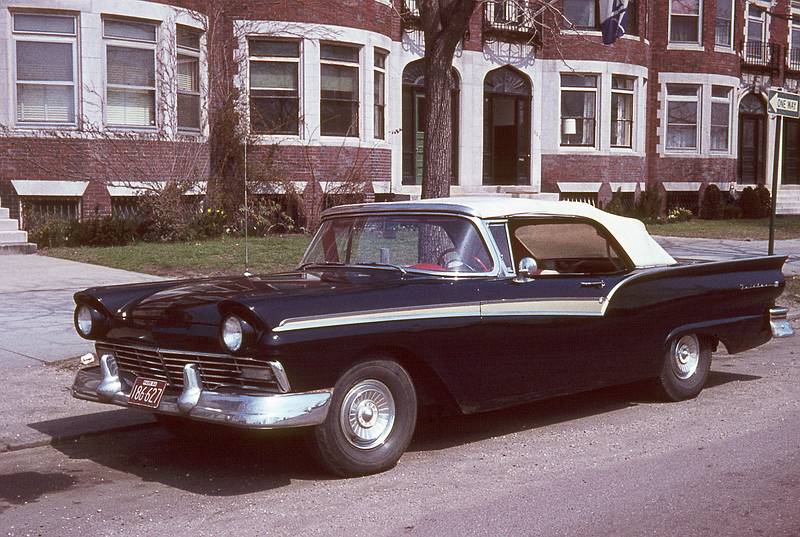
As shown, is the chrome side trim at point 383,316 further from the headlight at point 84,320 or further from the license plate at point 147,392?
the headlight at point 84,320

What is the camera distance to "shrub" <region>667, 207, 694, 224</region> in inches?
1115

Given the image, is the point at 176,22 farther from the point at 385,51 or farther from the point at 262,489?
the point at 262,489

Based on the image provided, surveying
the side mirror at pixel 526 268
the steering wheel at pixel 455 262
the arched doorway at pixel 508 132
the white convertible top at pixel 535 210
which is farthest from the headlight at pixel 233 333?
the arched doorway at pixel 508 132

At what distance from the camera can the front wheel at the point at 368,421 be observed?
571 cm

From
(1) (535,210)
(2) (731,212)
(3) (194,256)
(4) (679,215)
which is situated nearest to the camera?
(1) (535,210)

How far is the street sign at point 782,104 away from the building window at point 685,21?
58.3 feet

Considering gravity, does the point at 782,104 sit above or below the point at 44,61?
below

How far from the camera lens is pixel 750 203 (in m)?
31.3

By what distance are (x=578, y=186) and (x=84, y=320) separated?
23072mm

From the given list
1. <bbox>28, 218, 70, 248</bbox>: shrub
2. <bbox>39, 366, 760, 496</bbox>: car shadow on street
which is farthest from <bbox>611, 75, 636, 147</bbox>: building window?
<bbox>39, 366, 760, 496</bbox>: car shadow on street

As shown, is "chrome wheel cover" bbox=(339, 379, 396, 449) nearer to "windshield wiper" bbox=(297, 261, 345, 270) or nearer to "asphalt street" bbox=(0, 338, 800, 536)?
"asphalt street" bbox=(0, 338, 800, 536)

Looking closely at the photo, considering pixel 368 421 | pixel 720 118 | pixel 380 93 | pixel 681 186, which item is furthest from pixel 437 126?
pixel 720 118

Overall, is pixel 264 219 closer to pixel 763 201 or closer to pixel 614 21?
pixel 614 21

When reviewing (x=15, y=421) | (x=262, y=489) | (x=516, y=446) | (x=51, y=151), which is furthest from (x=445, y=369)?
(x=51, y=151)
